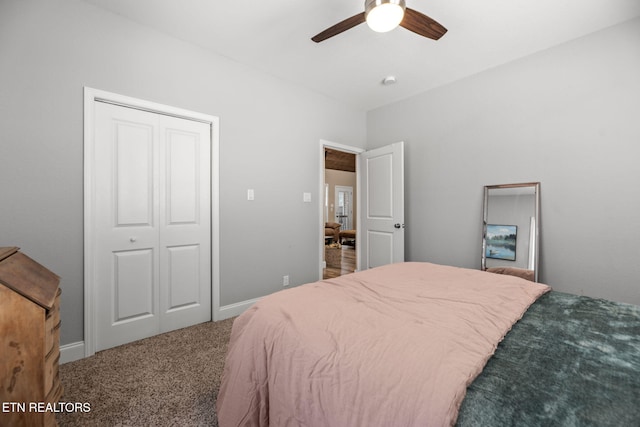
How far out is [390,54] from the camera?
2.76 meters

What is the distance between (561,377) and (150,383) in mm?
2101

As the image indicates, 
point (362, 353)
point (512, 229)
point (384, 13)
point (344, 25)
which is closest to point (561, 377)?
point (362, 353)

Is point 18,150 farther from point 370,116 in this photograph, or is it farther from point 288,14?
point 370,116

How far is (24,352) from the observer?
1.14 m

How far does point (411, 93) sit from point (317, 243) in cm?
228

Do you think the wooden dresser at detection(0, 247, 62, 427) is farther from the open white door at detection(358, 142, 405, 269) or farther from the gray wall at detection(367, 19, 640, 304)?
the gray wall at detection(367, 19, 640, 304)

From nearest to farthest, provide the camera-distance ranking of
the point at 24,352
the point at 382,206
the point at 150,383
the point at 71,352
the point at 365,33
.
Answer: the point at 24,352 < the point at 150,383 < the point at 71,352 < the point at 365,33 < the point at 382,206

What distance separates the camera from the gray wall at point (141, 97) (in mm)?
1874

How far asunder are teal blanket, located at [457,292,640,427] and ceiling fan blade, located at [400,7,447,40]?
5.92 ft

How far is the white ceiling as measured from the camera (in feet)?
6.93

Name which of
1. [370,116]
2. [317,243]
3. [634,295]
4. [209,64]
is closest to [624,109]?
[634,295]

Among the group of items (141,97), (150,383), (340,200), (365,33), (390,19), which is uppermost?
(365,33)


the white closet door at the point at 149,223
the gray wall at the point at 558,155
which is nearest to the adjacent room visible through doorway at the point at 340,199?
the gray wall at the point at 558,155

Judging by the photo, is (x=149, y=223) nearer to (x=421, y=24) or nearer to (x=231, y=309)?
(x=231, y=309)
